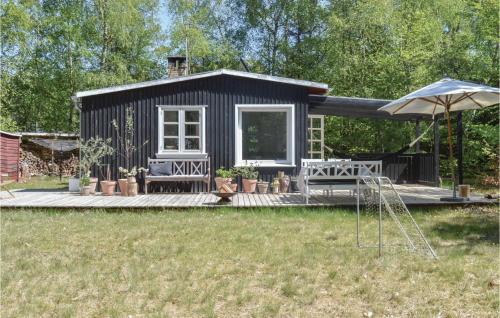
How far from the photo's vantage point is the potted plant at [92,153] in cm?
917

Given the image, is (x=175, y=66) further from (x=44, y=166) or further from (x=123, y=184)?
(x=44, y=166)

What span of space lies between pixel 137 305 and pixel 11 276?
144 centimetres

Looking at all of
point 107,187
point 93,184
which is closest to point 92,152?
point 93,184

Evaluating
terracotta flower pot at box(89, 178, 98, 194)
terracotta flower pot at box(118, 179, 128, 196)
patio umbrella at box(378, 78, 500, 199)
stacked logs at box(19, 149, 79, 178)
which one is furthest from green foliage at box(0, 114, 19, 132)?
patio umbrella at box(378, 78, 500, 199)

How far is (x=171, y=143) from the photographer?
978 centimetres

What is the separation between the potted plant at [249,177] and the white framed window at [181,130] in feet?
3.33

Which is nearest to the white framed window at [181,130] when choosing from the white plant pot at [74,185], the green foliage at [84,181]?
the green foliage at [84,181]

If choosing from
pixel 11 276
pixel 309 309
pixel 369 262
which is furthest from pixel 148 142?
pixel 309 309

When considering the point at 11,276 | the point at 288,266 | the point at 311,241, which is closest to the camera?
the point at 11,276

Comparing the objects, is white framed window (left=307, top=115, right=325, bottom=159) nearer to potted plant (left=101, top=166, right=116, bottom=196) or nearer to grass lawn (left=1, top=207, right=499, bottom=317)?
potted plant (left=101, top=166, right=116, bottom=196)

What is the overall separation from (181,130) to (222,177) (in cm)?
152

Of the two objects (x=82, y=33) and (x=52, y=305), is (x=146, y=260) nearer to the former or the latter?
(x=52, y=305)

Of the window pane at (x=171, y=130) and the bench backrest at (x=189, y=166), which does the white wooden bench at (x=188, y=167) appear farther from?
the window pane at (x=171, y=130)

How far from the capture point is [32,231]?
5.66 m
